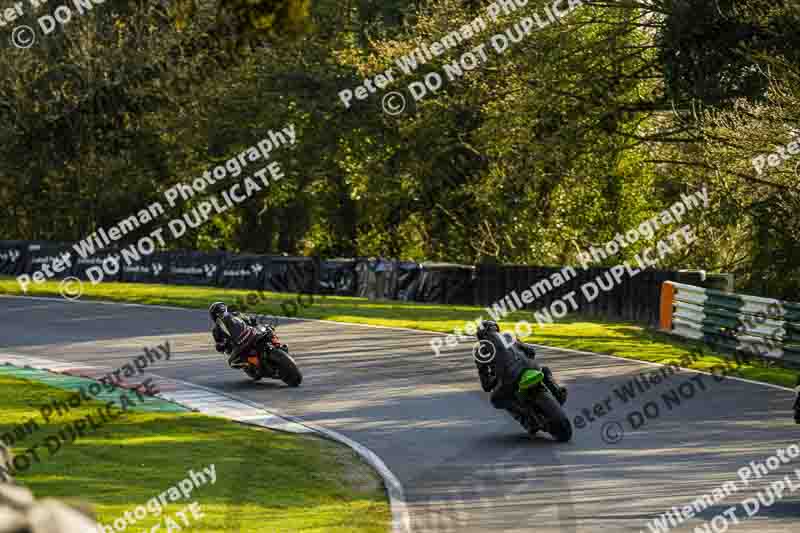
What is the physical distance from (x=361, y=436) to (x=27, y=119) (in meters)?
37.3

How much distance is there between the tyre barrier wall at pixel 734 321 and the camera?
21156 millimetres

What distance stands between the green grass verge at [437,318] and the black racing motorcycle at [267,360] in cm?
686

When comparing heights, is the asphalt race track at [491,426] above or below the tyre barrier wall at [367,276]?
below

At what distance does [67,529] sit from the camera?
3617mm

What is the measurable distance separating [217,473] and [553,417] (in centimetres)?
377

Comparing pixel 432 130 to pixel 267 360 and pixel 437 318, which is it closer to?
pixel 437 318

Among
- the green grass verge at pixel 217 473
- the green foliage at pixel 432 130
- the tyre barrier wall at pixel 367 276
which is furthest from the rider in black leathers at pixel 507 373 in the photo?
the tyre barrier wall at pixel 367 276

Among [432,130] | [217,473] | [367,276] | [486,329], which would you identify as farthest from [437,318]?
[217,473]

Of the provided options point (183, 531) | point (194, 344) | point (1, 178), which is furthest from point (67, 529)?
point (1, 178)

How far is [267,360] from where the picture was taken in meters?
17.6

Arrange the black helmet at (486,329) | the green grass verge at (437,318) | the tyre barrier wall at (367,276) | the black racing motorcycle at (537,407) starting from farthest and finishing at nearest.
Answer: the tyre barrier wall at (367,276)
the green grass verge at (437,318)
the black helmet at (486,329)
the black racing motorcycle at (537,407)

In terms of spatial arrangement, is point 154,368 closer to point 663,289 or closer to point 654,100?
point 663,289

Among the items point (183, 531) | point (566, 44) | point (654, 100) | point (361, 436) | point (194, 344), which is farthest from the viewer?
point (654, 100)

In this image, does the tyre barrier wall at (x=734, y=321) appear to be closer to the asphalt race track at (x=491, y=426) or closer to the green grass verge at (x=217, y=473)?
the asphalt race track at (x=491, y=426)
